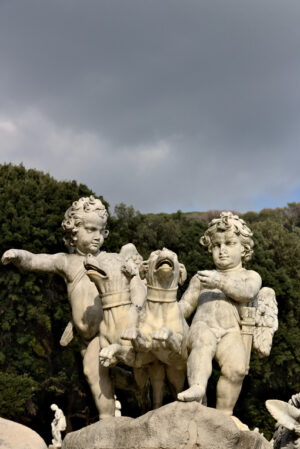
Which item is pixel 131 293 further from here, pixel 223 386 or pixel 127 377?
pixel 223 386

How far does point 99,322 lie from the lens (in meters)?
6.93

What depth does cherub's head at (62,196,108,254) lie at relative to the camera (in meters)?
7.32

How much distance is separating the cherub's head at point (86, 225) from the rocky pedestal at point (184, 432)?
8.19ft

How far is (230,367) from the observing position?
6.23m

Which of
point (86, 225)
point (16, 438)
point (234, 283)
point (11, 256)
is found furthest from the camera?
point (86, 225)

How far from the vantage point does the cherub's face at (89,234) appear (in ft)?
24.0

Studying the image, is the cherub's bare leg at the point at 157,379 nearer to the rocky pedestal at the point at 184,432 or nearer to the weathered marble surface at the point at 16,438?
the weathered marble surface at the point at 16,438

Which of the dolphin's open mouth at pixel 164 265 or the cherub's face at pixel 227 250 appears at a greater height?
the cherub's face at pixel 227 250

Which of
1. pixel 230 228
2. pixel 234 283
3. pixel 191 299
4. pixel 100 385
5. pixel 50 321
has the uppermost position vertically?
pixel 230 228

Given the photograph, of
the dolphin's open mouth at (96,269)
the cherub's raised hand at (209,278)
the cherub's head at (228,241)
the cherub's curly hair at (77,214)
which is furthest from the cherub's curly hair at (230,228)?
the cherub's curly hair at (77,214)

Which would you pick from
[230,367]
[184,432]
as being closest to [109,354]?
[230,367]

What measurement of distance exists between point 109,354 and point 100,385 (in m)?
0.81

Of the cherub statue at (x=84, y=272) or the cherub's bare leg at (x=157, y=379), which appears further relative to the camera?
the cherub statue at (x=84, y=272)

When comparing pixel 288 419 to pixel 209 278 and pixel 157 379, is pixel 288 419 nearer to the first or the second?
pixel 157 379
